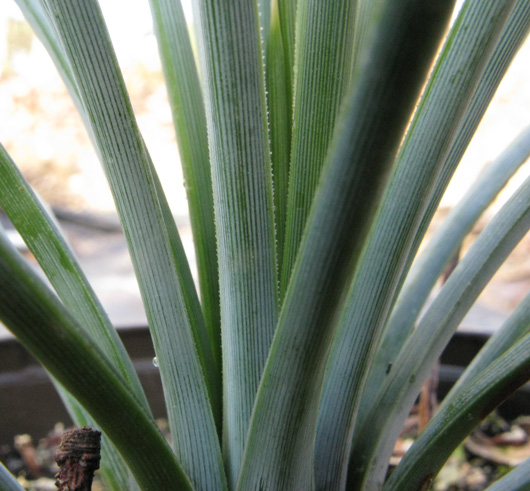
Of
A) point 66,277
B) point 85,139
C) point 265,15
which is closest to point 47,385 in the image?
point 66,277

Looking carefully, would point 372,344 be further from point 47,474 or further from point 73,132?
point 73,132

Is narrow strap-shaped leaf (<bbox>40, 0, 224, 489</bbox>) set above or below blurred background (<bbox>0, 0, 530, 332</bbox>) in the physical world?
below

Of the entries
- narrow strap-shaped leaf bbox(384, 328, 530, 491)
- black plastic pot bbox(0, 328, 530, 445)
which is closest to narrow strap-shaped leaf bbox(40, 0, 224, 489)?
narrow strap-shaped leaf bbox(384, 328, 530, 491)

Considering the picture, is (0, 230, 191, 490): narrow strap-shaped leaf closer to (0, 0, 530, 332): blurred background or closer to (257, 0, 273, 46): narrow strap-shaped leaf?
(257, 0, 273, 46): narrow strap-shaped leaf

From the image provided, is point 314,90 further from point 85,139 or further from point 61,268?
point 85,139

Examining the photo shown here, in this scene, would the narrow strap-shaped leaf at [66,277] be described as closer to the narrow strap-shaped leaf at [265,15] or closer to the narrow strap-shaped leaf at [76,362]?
the narrow strap-shaped leaf at [76,362]

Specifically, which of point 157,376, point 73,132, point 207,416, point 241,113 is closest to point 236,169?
point 241,113
